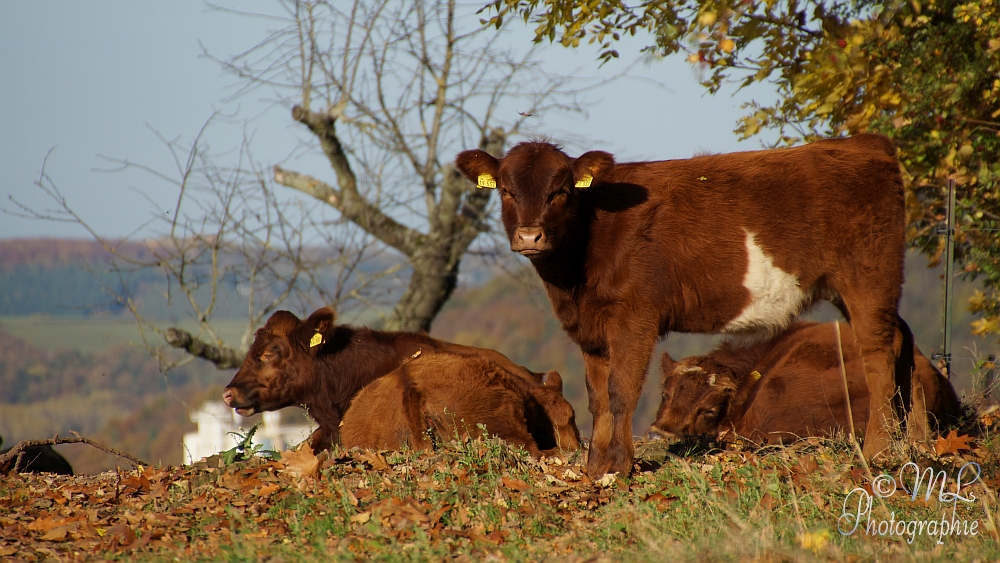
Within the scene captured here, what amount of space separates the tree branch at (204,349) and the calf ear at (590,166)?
8190 mm

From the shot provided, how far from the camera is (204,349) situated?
41.3ft

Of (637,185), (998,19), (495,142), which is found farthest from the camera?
(495,142)

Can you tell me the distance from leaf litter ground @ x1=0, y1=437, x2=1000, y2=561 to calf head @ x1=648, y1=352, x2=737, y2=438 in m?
2.00

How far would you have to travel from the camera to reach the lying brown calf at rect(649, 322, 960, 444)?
23.3 ft

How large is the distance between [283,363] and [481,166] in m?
3.42

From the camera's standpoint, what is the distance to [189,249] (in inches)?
500

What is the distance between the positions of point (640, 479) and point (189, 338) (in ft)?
28.6

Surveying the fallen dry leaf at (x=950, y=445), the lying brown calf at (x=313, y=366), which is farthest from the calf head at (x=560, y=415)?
the fallen dry leaf at (x=950, y=445)

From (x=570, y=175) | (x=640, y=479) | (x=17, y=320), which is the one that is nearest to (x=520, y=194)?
(x=570, y=175)

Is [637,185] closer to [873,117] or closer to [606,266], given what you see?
[606,266]

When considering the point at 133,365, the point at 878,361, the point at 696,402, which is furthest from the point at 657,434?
the point at 133,365

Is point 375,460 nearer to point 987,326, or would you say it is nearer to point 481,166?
point 481,166

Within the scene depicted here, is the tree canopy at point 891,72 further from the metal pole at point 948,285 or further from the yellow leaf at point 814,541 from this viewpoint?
the yellow leaf at point 814,541

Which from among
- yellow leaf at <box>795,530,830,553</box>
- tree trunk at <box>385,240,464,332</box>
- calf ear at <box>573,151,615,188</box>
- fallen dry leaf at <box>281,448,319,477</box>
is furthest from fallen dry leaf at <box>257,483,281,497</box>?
tree trunk at <box>385,240,464,332</box>
